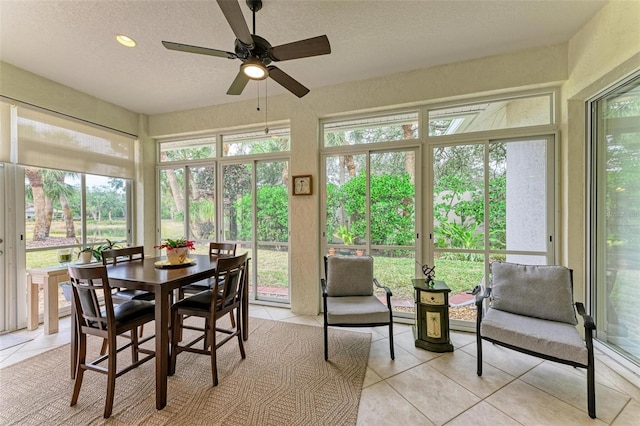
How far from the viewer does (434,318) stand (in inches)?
107

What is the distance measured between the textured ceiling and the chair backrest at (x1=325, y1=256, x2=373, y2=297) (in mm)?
2306

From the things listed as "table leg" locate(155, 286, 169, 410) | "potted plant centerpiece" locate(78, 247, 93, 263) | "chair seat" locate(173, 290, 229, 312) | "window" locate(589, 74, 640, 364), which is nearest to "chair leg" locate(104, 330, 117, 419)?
"table leg" locate(155, 286, 169, 410)

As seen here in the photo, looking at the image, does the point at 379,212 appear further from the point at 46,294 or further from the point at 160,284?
the point at 46,294

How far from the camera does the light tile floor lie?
1823mm

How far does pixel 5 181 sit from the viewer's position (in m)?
3.09

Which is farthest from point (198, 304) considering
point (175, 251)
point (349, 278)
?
point (349, 278)

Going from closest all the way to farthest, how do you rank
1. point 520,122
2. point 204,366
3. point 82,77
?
point 204,366 → point 520,122 → point 82,77

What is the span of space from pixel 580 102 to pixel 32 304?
6453 mm

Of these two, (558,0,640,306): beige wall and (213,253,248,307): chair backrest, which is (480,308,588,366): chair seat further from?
(213,253,248,307): chair backrest

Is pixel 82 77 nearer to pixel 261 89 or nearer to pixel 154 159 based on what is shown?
pixel 154 159

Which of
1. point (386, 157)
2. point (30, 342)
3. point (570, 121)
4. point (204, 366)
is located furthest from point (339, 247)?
point (30, 342)

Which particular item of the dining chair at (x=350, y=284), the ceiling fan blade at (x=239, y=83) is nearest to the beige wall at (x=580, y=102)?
the dining chair at (x=350, y=284)

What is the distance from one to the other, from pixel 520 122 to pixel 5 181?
5956mm

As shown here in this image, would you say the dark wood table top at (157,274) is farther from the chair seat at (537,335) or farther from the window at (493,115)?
the window at (493,115)
